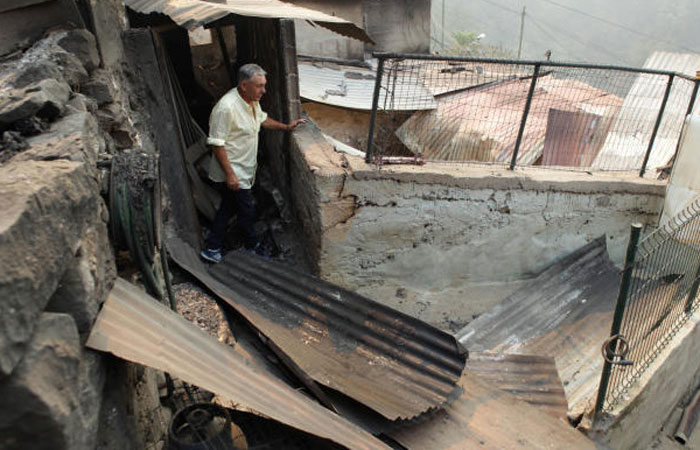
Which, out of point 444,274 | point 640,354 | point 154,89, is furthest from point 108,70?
point 640,354

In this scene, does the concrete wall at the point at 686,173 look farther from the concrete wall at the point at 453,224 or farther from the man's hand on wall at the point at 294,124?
the man's hand on wall at the point at 294,124

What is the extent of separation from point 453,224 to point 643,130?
3093 millimetres

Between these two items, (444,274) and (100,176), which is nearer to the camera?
(100,176)

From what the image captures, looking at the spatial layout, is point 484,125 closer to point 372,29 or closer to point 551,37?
point 372,29

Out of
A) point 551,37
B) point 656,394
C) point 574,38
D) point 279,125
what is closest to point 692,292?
point 656,394

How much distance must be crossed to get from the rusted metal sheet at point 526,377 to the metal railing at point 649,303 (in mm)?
329

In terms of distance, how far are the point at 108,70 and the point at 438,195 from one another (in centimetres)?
316

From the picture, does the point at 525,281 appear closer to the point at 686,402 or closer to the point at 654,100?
the point at 686,402

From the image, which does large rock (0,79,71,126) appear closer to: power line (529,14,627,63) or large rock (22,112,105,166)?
large rock (22,112,105,166)

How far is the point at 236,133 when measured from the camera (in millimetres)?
4867

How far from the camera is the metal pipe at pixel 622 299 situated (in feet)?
11.2

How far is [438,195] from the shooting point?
17.4 feet

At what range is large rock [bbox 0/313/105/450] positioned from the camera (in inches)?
54.6

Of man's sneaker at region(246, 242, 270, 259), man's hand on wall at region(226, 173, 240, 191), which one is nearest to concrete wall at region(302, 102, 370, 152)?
man's sneaker at region(246, 242, 270, 259)
